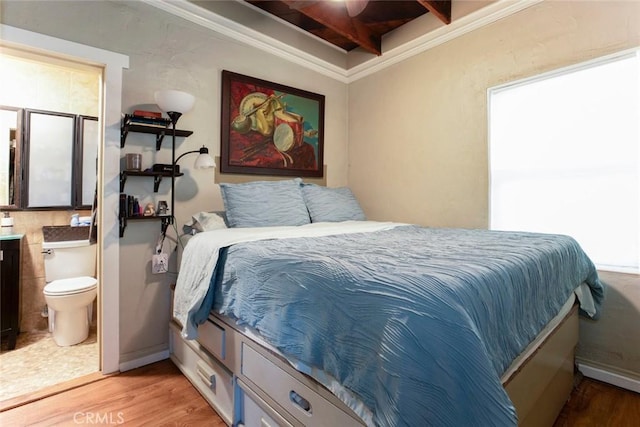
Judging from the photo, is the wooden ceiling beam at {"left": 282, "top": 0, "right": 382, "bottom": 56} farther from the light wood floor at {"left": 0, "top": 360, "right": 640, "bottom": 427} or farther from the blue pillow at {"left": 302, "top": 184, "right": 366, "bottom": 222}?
the light wood floor at {"left": 0, "top": 360, "right": 640, "bottom": 427}

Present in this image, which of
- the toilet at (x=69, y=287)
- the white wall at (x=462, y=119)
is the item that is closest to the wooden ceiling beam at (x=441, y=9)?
the white wall at (x=462, y=119)

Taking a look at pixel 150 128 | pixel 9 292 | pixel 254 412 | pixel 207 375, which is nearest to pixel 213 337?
pixel 207 375

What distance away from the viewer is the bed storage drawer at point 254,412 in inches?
46.9

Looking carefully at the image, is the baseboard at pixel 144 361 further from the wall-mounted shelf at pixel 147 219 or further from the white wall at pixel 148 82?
the wall-mounted shelf at pixel 147 219

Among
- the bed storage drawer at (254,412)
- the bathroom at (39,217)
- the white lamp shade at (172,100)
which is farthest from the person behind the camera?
the bathroom at (39,217)

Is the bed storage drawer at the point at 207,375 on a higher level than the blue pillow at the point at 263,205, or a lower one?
lower

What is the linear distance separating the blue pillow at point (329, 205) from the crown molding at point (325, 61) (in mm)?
1328

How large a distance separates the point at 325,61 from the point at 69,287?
3.04 meters

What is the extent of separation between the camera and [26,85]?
270 cm

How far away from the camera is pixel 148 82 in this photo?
7.03ft

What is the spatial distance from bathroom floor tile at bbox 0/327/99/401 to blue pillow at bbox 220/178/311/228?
1367 mm

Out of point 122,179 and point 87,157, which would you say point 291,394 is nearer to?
point 122,179

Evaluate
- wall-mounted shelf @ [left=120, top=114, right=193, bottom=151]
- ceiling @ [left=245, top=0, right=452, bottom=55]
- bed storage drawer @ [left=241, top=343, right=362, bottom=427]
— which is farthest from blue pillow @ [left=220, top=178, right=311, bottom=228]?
ceiling @ [left=245, top=0, right=452, bottom=55]

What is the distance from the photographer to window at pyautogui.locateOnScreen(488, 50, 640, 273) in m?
1.84
